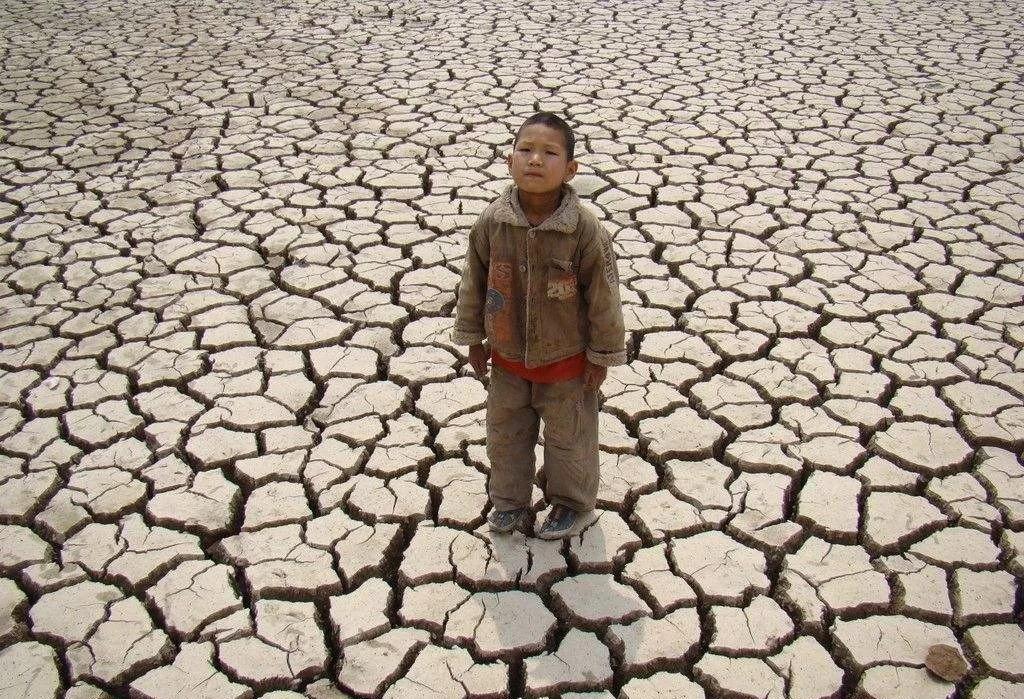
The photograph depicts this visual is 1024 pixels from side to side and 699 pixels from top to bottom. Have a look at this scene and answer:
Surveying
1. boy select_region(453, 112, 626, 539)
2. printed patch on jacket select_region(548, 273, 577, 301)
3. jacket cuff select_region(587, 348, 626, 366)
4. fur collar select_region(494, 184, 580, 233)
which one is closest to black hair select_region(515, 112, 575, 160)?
boy select_region(453, 112, 626, 539)

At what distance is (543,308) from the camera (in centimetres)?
190

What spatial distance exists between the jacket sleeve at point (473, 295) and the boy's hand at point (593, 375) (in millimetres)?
267

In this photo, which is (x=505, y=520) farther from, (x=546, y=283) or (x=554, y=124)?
(x=554, y=124)

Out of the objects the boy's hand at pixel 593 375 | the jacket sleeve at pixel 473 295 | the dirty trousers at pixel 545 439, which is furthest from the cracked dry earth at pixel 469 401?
the jacket sleeve at pixel 473 295

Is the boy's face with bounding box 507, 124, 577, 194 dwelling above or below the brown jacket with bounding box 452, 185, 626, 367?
above

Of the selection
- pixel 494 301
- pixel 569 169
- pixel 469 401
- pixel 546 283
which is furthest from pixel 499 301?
pixel 469 401

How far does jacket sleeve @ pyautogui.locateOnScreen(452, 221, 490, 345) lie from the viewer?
6.39 feet

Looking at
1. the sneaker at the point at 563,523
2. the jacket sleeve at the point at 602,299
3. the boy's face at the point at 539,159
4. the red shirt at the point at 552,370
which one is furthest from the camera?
the sneaker at the point at 563,523

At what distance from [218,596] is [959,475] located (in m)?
2.10

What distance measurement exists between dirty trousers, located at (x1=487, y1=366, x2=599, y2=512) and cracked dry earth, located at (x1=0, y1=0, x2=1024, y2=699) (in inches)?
5.3

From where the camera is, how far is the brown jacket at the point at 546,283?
1846 millimetres

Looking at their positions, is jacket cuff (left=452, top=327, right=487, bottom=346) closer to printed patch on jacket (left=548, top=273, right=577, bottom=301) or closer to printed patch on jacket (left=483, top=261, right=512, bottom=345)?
printed patch on jacket (left=483, top=261, right=512, bottom=345)

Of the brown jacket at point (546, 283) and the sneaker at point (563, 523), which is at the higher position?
the brown jacket at point (546, 283)

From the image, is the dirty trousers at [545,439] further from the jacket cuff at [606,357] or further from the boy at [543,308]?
the jacket cuff at [606,357]
